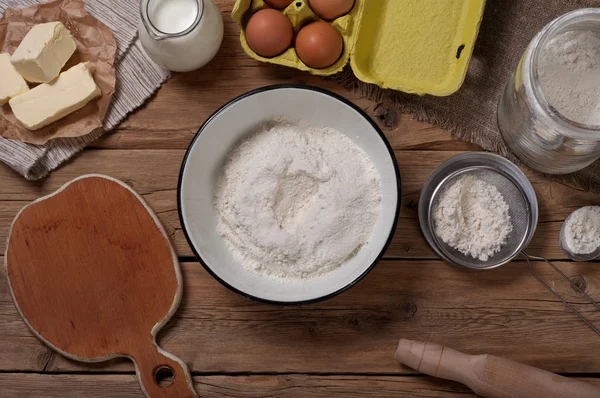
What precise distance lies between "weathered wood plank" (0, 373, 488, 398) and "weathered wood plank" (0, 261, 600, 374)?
0.06 ft

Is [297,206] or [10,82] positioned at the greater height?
[10,82]

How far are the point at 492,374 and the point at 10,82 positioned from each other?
42.5 inches

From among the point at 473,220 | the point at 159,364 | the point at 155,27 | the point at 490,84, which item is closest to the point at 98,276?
the point at 159,364

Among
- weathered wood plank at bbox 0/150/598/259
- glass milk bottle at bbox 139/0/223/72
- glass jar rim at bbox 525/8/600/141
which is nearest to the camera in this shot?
glass jar rim at bbox 525/8/600/141

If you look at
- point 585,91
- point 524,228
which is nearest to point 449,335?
point 524,228

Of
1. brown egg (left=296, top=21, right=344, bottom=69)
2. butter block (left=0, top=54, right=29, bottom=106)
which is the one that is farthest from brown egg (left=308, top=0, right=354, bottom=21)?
butter block (left=0, top=54, right=29, bottom=106)

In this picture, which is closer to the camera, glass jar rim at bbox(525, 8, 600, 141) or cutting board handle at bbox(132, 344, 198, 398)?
glass jar rim at bbox(525, 8, 600, 141)

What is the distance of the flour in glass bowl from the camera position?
1063 mm

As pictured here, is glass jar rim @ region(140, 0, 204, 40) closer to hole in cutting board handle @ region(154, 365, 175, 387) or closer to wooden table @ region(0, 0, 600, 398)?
wooden table @ region(0, 0, 600, 398)

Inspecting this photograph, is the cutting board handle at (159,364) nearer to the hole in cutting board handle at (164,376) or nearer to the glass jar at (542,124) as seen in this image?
the hole in cutting board handle at (164,376)

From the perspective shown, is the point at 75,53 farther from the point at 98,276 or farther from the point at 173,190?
the point at 98,276

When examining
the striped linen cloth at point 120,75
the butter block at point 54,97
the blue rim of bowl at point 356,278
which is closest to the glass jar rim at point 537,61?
the blue rim of bowl at point 356,278

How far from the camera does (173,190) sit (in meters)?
1.18

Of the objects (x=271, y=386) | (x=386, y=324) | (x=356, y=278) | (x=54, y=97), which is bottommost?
(x=271, y=386)
